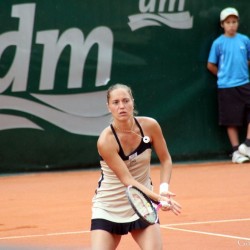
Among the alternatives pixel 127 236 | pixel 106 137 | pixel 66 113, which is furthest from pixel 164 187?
pixel 66 113

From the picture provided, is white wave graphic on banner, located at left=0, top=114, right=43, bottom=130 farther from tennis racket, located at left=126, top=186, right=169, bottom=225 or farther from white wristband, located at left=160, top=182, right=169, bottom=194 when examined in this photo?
tennis racket, located at left=126, top=186, right=169, bottom=225

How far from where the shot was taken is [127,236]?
809 centimetres

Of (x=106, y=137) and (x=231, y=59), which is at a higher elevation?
(x=231, y=59)

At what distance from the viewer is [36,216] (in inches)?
362

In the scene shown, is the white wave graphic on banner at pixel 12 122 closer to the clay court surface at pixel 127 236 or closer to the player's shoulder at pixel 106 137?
the clay court surface at pixel 127 236

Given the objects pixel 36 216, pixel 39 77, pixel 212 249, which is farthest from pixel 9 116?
pixel 212 249

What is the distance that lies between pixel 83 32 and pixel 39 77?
882mm

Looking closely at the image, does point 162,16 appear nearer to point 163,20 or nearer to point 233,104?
point 163,20

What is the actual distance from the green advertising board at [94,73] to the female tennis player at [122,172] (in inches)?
248

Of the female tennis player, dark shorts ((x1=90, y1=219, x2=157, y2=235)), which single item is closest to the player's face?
the female tennis player

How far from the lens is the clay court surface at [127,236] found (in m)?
7.68

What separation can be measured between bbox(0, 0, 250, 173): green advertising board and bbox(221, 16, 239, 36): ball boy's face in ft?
1.01

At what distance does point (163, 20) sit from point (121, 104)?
23.9ft

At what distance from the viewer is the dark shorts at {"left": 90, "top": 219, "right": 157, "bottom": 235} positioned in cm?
581
